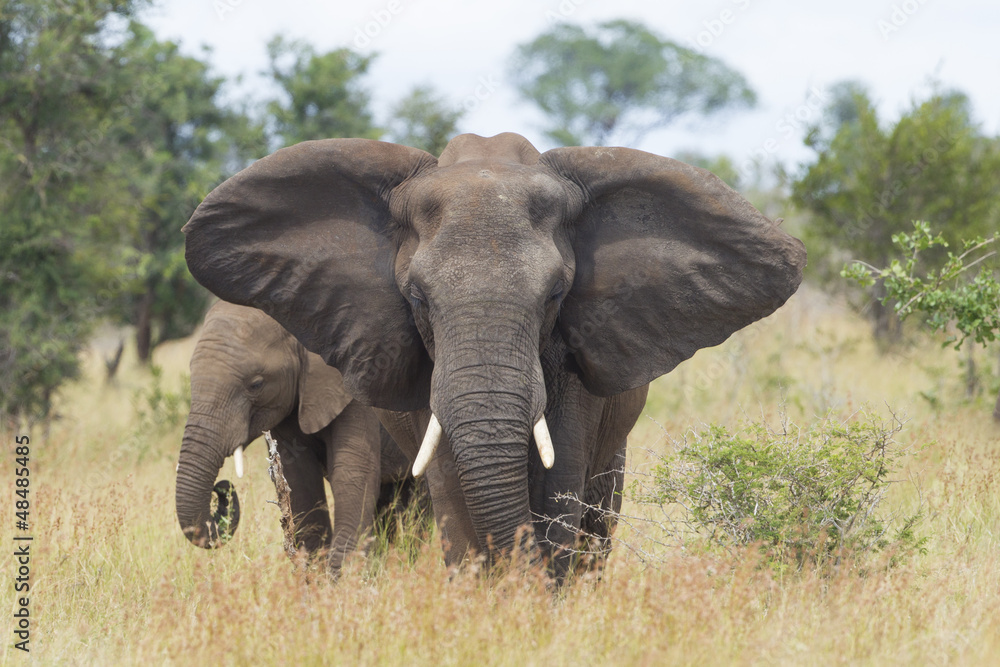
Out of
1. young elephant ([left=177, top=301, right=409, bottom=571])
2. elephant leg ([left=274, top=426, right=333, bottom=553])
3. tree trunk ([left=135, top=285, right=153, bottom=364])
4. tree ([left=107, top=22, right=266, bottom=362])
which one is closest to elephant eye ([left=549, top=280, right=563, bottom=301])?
young elephant ([left=177, top=301, right=409, bottom=571])

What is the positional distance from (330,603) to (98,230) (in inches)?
421

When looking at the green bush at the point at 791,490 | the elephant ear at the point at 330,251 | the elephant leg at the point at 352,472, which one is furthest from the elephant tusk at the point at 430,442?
the elephant leg at the point at 352,472

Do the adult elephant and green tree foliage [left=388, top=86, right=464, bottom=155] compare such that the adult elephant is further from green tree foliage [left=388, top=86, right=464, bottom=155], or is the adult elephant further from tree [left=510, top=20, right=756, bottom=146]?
tree [left=510, top=20, right=756, bottom=146]

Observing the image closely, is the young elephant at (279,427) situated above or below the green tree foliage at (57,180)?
below

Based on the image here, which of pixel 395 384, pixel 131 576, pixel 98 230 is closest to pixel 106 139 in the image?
pixel 98 230

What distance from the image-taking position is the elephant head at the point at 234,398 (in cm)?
641

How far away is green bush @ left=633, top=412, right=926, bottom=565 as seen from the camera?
4906mm

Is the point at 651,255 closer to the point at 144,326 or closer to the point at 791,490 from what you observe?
the point at 791,490

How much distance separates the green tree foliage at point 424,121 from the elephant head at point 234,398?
6650 mm

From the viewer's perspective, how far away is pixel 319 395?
7074mm

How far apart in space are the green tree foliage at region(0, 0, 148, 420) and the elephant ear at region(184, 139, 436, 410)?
7.24 m

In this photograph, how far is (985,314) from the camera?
21.9 ft

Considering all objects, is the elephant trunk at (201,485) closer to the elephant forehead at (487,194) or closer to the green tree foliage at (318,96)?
the elephant forehead at (487,194)

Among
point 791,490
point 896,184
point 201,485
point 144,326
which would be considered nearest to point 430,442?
point 791,490
